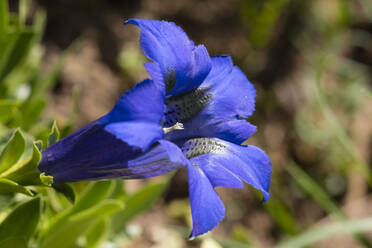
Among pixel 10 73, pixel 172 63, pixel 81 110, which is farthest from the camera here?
pixel 81 110

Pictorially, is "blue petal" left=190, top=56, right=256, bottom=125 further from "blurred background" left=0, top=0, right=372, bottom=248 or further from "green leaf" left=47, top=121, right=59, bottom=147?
"blurred background" left=0, top=0, right=372, bottom=248

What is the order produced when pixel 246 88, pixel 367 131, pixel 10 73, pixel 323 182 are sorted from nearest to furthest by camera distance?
pixel 246 88
pixel 10 73
pixel 323 182
pixel 367 131

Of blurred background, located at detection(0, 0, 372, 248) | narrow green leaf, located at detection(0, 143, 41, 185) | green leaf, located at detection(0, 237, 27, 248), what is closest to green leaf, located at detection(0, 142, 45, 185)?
narrow green leaf, located at detection(0, 143, 41, 185)

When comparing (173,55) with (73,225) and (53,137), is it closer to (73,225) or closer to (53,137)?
(53,137)

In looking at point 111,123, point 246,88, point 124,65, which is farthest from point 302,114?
point 111,123

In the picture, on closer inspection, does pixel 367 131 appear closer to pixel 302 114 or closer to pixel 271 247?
pixel 302 114

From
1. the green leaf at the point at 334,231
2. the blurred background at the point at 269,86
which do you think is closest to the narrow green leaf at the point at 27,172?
the blurred background at the point at 269,86

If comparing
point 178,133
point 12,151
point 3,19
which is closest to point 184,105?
point 178,133
